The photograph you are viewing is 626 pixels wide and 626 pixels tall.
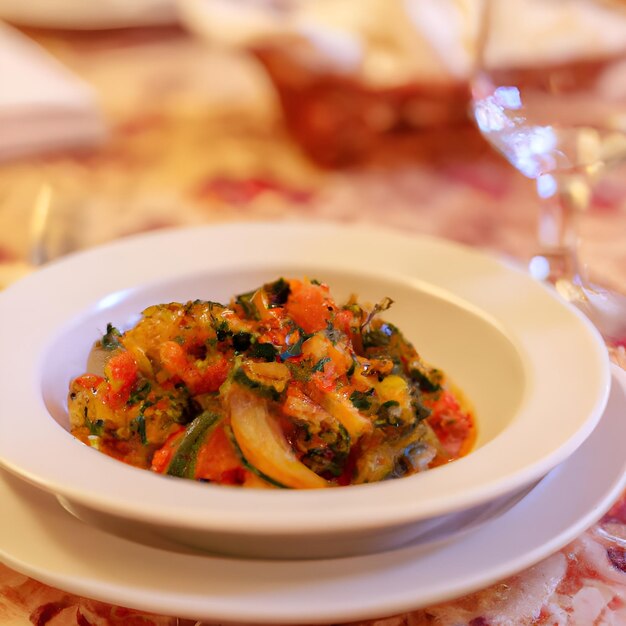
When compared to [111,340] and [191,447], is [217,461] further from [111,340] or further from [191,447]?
[111,340]

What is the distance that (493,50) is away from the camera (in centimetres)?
145

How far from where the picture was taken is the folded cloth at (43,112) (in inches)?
76.0

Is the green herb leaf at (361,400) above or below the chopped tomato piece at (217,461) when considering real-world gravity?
above

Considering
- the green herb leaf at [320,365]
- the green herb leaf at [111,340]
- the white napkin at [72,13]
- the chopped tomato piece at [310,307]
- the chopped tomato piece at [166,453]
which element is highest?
the green herb leaf at [320,365]

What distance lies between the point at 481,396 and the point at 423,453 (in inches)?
8.3

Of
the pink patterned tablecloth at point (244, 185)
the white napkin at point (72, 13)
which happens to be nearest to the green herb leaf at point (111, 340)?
the pink patterned tablecloth at point (244, 185)

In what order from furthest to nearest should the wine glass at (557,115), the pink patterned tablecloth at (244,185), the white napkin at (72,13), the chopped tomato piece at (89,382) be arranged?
the white napkin at (72,13)
the pink patterned tablecloth at (244,185)
the wine glass at (557,115)
the chopped tomato piece at (89,382)

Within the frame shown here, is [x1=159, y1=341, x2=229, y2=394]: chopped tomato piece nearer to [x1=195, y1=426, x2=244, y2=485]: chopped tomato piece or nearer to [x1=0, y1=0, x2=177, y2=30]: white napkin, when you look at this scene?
[x1=195, y1=426, x2=244, y2=485]: chopped tomato piece

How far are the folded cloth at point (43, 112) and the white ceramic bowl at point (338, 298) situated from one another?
0.92m

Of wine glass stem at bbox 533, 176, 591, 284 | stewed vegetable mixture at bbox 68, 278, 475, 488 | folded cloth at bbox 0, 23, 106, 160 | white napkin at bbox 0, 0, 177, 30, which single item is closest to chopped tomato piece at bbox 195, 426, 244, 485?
stewed vegetable mixture at bbox 68, 278, 475, 488

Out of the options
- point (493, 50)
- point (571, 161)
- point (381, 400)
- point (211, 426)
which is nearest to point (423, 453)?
point (381, 400)

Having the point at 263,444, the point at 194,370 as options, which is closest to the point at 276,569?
the point at 263,444

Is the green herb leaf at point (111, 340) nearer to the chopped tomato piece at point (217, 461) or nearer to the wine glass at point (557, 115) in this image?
the chopped tomato piece at point (217, 461)

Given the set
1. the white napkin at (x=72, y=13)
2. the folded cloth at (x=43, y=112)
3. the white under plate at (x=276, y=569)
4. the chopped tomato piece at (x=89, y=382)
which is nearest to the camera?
the white under plate at (x=276, y=569)
